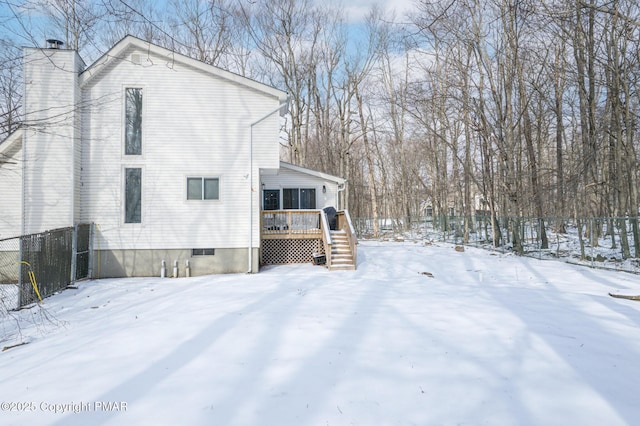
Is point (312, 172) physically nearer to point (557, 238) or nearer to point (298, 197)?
point (298, 197)

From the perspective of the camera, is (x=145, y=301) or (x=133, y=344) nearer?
(x=133, y=344)

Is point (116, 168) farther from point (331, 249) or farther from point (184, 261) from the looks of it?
point (331, 249)

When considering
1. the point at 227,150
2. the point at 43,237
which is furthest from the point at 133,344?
the point at 227,150

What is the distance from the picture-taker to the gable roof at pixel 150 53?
1084 centimetres

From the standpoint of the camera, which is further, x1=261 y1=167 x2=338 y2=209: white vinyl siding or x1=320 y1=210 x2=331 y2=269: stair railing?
x1=261 y1=167 x2=338 y2=209: white vinyl siding

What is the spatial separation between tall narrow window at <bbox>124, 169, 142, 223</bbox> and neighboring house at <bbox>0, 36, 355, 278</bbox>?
0.10 ft

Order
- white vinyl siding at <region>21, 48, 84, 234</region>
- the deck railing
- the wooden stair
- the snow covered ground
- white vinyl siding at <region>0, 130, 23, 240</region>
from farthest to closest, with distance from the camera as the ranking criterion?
the deck railing < the wooden stair < white vinyl siding at <region>0, 130, 23, 240</region> < white vinyl siding at <region>21, 48, 84, 234</region> < the snow covered ground

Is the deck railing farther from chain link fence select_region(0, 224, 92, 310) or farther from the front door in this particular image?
chain link fence select_region(0, 224, 92, 310)

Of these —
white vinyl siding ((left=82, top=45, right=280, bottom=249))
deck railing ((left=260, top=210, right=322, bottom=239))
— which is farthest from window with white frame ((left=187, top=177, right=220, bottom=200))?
deck railing ((left=260, top=210, right=322, bottom=239))

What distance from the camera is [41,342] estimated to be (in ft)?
17.1

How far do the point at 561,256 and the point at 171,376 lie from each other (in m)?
15.3

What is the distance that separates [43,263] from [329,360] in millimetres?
8237

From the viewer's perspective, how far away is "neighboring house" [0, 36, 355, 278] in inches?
421

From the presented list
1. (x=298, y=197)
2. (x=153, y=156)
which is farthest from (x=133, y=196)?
(x=298, y=197)
